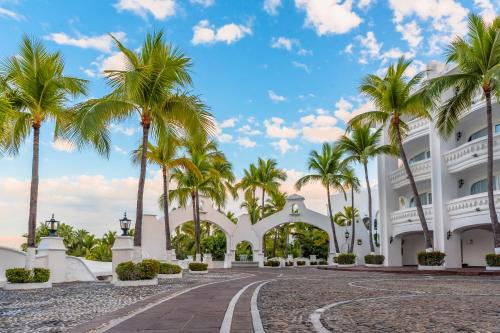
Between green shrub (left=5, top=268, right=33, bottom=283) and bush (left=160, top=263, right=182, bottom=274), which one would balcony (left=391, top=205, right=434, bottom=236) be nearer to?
bush (left=160, top=263, right=182, bottom=274)

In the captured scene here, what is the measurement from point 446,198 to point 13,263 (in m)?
21.9

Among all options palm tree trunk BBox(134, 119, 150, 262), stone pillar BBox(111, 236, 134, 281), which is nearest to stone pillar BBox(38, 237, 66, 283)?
stone pillar BBox(111, 236, 134, 281)

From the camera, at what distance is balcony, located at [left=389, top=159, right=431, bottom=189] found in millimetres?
29531

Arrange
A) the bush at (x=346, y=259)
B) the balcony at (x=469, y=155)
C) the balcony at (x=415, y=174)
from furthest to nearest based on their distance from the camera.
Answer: the bush at (x=346, y=259)
the balcony at (x=415, y=174)
the balcony at (x=469, y=155)

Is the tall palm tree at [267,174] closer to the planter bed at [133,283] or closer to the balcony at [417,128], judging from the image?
the balcony at [417,128]

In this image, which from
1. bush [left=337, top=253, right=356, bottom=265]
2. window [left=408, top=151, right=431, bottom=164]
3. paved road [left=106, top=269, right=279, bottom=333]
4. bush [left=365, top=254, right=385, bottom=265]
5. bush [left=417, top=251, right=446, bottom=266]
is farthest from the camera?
bush [left=337, top=253, right=356, bottom=265]

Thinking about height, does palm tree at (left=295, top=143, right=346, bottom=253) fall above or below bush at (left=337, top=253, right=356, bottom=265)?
above

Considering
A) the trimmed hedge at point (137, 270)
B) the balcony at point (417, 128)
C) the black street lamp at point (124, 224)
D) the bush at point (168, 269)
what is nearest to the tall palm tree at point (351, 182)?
the balcony at point (417, 128)

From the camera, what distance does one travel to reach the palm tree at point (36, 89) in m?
17.8

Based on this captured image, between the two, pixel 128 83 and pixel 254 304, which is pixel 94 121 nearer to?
pixel 128 83

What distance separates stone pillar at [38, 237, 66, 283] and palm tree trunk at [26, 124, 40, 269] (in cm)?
236

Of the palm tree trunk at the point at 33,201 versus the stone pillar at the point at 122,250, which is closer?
the palm tree trunk at the point at 33,201

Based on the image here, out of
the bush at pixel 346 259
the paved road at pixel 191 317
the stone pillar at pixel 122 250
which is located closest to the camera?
the paved road at pixel 191 317

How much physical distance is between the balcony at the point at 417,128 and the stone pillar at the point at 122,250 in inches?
761
